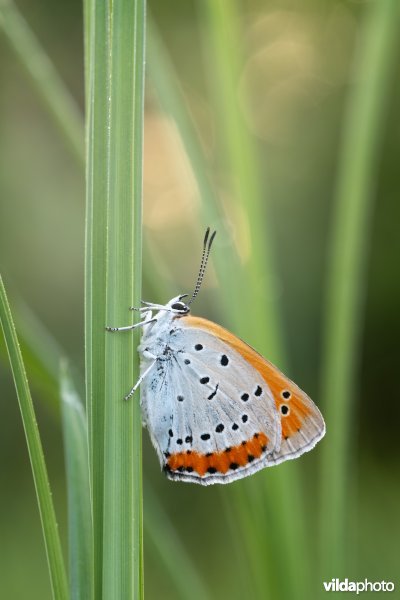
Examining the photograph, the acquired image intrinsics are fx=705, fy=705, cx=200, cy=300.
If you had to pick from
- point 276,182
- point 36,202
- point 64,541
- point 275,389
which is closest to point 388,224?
point 276,182

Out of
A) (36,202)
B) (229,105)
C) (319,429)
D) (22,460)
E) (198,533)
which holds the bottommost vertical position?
(198,533)

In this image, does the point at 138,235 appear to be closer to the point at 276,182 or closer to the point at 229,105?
the point at 229,105

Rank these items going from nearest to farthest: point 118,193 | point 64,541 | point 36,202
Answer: point 118,193, point 64,541, point 36,202

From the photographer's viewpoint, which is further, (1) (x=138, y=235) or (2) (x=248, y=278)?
(2) (x=248, y=278)

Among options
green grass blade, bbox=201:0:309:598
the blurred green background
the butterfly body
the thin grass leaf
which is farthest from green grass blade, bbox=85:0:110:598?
the blurred green background

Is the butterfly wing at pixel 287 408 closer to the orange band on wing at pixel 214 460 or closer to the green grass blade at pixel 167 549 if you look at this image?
the orange band on wing at pixel 214 460

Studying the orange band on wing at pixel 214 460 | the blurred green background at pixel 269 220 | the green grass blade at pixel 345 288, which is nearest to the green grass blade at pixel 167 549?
the orange band on wing at pixel 214 460

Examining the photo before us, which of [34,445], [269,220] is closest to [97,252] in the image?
[34,445]

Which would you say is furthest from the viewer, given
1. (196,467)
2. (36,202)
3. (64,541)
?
(36,202)

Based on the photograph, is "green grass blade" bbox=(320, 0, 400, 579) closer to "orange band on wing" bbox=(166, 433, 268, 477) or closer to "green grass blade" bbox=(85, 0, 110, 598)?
"orange band on wing" bbox=(166, 433, 268, 477)
